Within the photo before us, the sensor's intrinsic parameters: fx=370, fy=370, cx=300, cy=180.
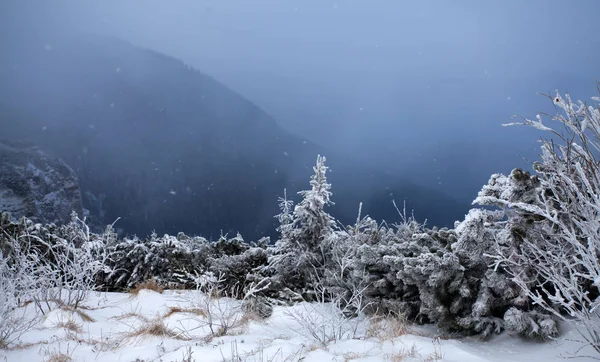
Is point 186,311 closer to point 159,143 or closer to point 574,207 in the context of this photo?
point 574,207

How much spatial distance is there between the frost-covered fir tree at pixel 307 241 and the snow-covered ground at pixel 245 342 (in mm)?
1422

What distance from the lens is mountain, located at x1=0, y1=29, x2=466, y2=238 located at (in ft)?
246

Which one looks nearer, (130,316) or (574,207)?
(574,207)

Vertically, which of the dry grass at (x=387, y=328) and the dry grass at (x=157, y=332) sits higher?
the dry grass at (x=387, y=328)

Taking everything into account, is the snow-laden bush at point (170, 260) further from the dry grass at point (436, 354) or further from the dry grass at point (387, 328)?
the dry grass at point (436, 354)

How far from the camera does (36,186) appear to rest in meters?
49.4

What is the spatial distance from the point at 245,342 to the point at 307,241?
3.00 m

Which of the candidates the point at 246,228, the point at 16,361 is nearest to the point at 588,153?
the point at 16,361

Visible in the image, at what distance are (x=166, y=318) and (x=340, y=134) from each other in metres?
191

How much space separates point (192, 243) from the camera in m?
9.27

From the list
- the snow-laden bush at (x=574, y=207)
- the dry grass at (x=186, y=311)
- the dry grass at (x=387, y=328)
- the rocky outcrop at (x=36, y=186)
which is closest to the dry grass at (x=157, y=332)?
the dry grass at (x=186, y=311)

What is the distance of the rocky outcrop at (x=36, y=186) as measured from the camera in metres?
46.9

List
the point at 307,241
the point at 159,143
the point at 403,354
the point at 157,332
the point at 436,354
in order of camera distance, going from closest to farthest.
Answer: the point at 436,354
the point at 403,354
the point at 157,332
the point at 307,241
the point at 159,143

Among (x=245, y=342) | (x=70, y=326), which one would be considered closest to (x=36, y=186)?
(x=70, y=326)
